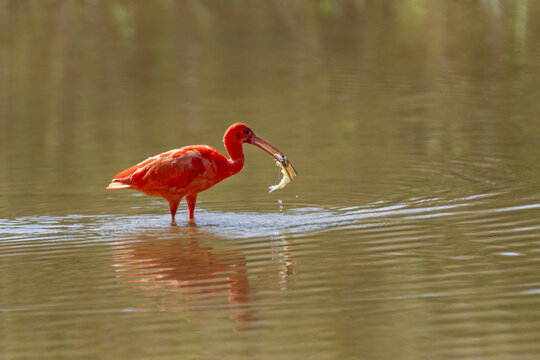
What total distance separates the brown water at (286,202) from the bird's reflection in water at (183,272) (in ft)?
0.09

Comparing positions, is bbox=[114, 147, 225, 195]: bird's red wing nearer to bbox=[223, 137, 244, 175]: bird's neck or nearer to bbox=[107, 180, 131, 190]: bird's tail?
bbox=[107, 180, 131, 190]: bird's tail

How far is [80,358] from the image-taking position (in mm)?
5809

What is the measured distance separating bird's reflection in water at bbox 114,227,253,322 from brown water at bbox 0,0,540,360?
0.09ft

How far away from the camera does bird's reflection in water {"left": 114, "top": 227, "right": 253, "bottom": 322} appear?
685 centimetres

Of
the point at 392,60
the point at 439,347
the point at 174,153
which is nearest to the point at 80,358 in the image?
the point at 439,347

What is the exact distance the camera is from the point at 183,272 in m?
7.91

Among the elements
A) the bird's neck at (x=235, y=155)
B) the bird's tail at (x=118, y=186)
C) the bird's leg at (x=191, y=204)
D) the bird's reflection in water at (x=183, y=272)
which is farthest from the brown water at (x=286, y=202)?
the bird's neck at (x=235, y=155)

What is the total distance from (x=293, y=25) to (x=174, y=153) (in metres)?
15.7

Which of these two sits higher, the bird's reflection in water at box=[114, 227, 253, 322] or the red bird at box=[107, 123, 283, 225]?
the red bird at box=[107, 123, 283, 225]

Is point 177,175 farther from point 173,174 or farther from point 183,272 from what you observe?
point 183,272

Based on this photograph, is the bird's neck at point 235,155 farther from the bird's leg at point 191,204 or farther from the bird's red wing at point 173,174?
the bird's leg at point 191,204

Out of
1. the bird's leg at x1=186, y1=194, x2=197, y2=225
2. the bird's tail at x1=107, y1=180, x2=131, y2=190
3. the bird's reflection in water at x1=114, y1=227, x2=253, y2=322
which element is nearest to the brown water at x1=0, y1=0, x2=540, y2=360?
the bird's reflection in water at x1=114, y1=227, x2=253, y2=322

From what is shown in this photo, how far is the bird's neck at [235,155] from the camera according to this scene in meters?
10.3

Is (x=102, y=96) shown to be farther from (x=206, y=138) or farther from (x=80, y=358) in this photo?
(x=80, y=358)
